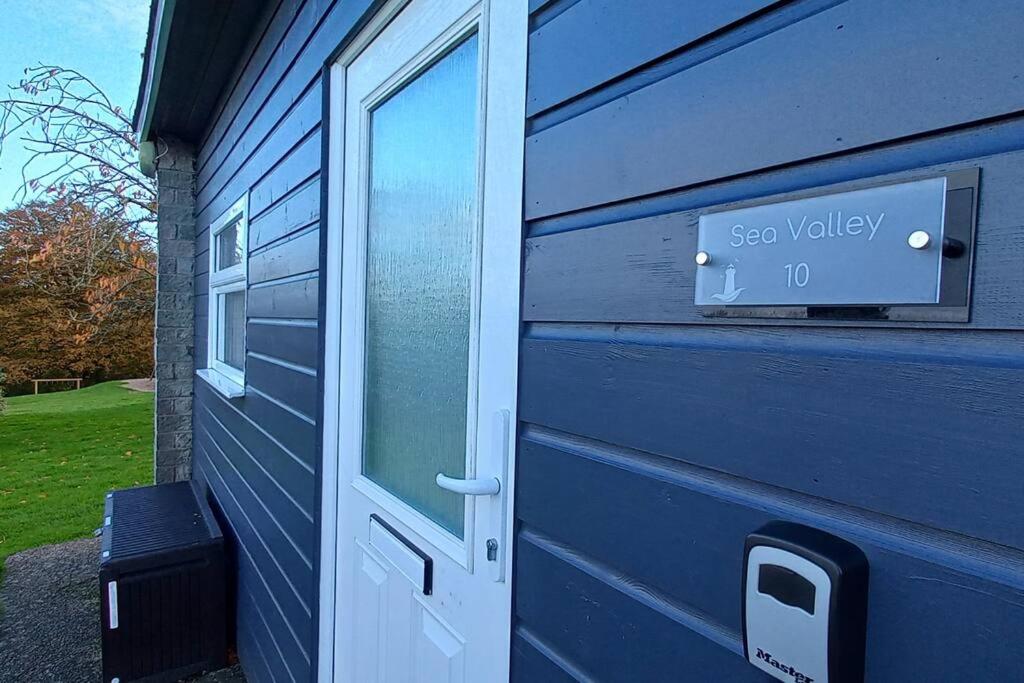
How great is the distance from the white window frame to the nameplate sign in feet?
A: 9.27

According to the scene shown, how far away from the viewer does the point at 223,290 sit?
383 centimetres

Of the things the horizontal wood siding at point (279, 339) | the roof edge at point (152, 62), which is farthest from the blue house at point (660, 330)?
the roof edge at point (152, 62)

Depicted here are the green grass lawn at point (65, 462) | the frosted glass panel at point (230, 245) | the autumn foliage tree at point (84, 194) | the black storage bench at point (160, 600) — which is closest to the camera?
the black storage bench at point (160, 600)

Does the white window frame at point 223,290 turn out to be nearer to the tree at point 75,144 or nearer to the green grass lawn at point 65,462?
the green grass lawn at point 65,462

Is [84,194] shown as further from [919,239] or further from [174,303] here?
[919,239]

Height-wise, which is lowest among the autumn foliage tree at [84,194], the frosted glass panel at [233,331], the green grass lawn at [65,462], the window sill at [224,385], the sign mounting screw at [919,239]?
the green grass lawn at [65,462]

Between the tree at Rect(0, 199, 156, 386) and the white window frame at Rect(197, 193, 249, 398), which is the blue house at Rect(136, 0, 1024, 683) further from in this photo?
the tree at Rect(0, 199, 156, 386)

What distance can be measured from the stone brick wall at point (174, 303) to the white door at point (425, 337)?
3695 mm

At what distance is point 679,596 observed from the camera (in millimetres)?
745

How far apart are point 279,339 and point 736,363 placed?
213cm

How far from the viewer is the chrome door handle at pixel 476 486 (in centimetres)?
111

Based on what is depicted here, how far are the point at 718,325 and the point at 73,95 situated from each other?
8.04 m

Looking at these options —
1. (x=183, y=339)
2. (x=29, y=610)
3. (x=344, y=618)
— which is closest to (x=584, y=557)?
(x=344, y=618)

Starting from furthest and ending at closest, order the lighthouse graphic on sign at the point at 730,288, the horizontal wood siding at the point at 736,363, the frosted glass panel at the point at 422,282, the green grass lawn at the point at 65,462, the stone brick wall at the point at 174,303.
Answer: the green grass lawn at the point at 65,462, the stone brick wall at the point at 174,303, the frosted glass panel at the point at 422,282, the lighthouse graphic on sign at the point at 730,288, the horizontal wood siding at the point at 736,363
